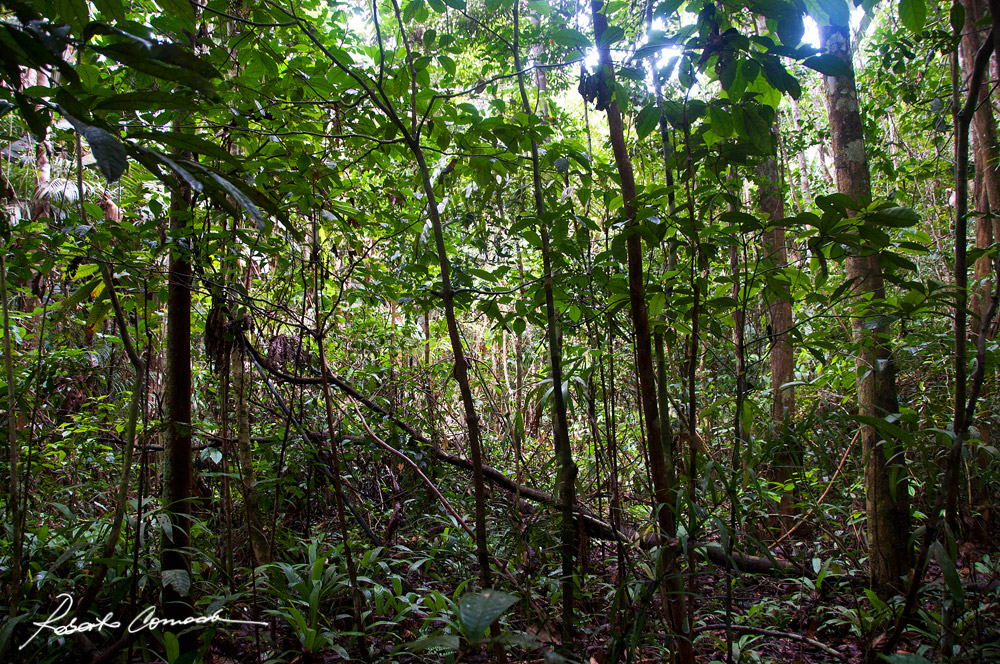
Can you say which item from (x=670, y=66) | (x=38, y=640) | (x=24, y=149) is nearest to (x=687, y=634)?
(x=670, y=66)

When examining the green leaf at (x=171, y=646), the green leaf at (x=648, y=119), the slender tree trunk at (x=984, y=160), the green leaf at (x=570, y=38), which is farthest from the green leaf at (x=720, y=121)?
the slender tree trunk at (x=984, y=160)

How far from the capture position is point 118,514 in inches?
62.9

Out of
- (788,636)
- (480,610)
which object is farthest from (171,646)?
(788,636)

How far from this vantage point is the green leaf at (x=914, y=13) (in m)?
1.21

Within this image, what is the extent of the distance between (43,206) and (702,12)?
24.1ft

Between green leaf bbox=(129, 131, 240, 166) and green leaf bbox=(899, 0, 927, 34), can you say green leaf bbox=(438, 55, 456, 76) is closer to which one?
green leaf bbox=(129, 131, 240, 166)

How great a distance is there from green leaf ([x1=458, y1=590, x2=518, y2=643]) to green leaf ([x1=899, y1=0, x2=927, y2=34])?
4.98 ft

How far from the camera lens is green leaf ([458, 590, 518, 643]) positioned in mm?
791

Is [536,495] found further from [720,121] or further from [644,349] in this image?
[720,121]

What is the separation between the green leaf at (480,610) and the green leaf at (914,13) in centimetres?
152

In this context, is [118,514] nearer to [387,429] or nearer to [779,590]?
[387,429]

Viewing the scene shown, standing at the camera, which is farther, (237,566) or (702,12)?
(237,566)
